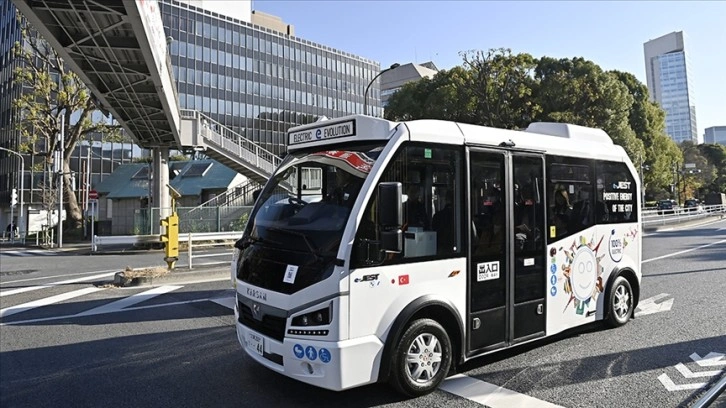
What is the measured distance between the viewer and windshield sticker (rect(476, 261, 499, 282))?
4.87 metres

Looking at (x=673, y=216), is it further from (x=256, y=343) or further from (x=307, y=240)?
(x=256, y=343)

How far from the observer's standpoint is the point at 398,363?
4176 mm

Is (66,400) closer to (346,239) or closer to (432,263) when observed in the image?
(346,239)

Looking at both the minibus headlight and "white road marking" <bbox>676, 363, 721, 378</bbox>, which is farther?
"white road marking" <bbox>676, 363, 721, 378</bbox>

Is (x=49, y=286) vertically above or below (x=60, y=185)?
below

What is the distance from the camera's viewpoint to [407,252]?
4.36 meters

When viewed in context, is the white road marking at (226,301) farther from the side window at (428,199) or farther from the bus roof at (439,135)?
the side window at (428,199)

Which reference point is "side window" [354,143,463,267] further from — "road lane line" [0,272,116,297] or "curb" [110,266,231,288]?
"road lane line" [0,272,116,297]

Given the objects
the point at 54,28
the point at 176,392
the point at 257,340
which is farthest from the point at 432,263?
the point at 54,28

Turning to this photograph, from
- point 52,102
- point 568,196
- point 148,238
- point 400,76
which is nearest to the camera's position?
point 568,196

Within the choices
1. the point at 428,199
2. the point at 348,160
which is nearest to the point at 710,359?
the point at 428,199

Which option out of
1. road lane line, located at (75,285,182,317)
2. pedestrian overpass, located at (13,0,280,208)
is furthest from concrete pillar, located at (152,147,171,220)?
road lane line, located at (75,285,182,317)

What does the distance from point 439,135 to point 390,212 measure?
3.99 feet

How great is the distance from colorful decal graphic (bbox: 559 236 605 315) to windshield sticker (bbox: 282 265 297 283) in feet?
11.6
